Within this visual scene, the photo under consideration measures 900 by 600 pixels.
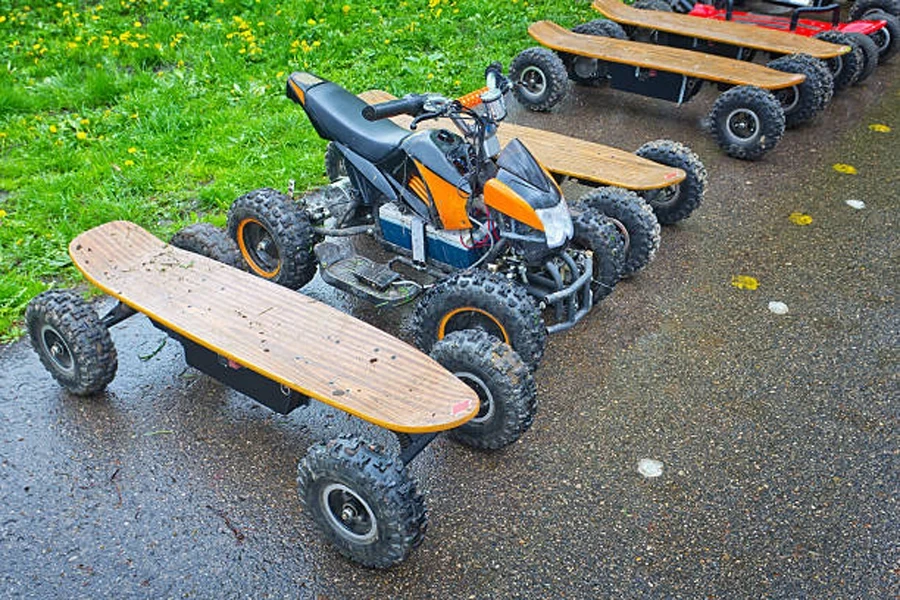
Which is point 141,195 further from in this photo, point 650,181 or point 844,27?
point 844,27

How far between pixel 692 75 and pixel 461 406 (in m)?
4.71

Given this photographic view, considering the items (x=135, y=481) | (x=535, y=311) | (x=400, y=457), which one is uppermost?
(x=535, y=311)

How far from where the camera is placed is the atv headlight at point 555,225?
13.4ft

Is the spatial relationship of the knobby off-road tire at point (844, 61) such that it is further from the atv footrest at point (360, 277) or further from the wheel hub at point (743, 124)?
the atv footrest at point (360, 277)

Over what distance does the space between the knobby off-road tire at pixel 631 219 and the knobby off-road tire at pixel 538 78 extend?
2580 millimetres

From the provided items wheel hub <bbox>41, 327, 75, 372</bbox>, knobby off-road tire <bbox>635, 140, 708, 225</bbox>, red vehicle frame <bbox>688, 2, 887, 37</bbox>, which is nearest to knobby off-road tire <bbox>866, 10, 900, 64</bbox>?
red vehicle frame <bbox>688, 2, 887, 37</bbox>

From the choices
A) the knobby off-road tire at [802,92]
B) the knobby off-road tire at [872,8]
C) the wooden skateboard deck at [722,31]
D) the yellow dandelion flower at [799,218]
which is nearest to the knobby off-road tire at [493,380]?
the yellow dandelion flower at [799,218]

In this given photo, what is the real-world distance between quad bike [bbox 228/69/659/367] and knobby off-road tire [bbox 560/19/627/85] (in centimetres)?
326

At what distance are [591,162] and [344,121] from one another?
1.64 m

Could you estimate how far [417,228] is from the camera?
4.57m

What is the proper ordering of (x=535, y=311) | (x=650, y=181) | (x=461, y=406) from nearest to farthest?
1. (x=461, y=406)
2. (x=535, y=311)
3. (x=650, y=181)

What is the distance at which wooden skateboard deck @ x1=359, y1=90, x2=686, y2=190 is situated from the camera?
5.08 m

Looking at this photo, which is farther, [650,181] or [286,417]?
[650,181]

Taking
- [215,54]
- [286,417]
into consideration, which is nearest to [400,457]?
[286,417]
